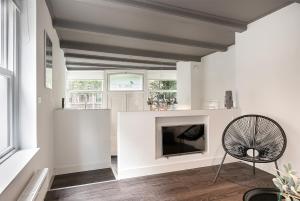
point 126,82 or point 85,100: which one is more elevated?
point 126,82

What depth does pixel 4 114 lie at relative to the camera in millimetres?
1794

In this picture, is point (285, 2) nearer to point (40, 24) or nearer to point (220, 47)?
point (220, 47)

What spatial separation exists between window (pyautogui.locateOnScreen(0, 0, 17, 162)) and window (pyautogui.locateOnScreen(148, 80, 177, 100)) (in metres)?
5.60

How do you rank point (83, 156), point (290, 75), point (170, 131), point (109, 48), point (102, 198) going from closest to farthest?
1. point (102, 198)
2. point (290, 75)
3. point (170, 131)
4. point (83, 156)
5. point (109, 48)

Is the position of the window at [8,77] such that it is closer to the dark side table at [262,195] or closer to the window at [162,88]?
the dark side table at [262,195]

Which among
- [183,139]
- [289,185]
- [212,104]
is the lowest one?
[183,139]

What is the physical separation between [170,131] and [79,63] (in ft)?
13.3

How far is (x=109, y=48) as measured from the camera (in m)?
4.38

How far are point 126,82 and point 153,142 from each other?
14.5 ft

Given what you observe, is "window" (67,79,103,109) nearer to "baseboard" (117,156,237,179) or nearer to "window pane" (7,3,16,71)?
"baseboard" (117,156,237,179)

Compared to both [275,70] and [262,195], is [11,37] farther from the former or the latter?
[275,70]

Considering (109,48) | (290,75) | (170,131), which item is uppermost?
(109,48)

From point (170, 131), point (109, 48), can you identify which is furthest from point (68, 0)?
point (170, 131)

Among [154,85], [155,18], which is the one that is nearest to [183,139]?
[155,18]
